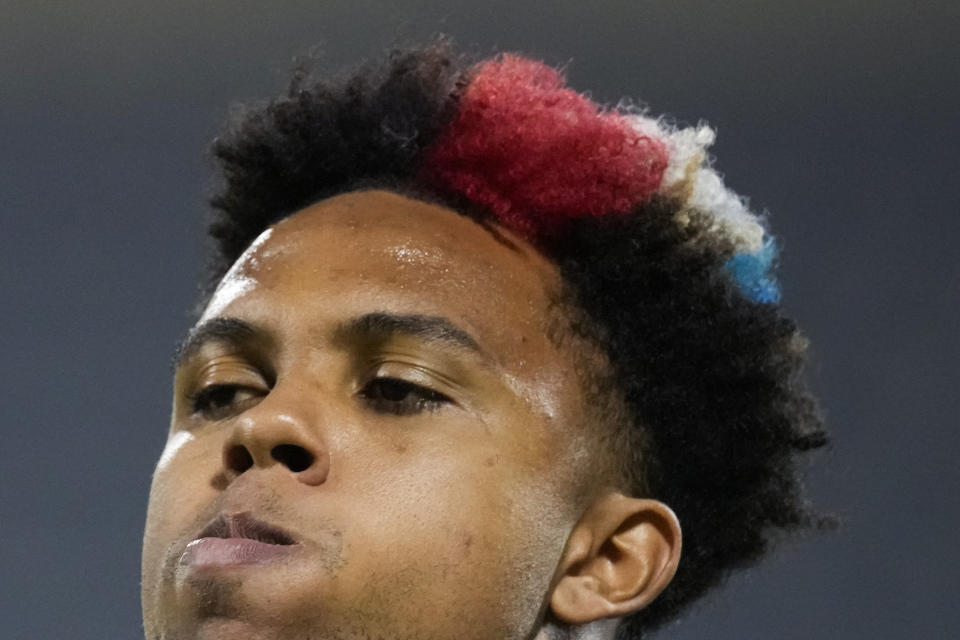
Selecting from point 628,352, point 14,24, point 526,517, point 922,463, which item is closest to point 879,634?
point 922,463

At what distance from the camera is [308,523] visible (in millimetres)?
1463

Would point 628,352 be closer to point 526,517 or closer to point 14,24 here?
point 526,517

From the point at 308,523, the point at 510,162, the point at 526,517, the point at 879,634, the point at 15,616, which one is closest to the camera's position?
the point at 308,523

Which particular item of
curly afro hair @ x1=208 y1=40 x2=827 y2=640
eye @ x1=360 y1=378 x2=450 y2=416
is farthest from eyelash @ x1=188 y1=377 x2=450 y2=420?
curly afro hair @ x1=208 y1=40 x2=827 y2=640

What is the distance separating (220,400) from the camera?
1.73 metres

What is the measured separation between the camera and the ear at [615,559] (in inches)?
64.9

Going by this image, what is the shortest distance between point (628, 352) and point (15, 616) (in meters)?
1.63

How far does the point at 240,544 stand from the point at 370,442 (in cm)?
18

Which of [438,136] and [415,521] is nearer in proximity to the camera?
[415,521]

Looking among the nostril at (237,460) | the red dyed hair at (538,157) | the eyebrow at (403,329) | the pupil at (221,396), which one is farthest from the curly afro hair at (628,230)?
the nostril at (237,460)

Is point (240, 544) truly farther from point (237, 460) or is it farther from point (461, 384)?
point (461, 384)

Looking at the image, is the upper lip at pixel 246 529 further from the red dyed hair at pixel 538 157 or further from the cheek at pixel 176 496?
the red dyed hair at pixel 538 157

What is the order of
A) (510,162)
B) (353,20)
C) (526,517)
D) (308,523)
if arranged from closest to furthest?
(308,523)
(526,517)
(510,162)
(353,20)

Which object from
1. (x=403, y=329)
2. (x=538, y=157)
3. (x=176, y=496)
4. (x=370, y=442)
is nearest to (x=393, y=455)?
(x=370, y=442)
